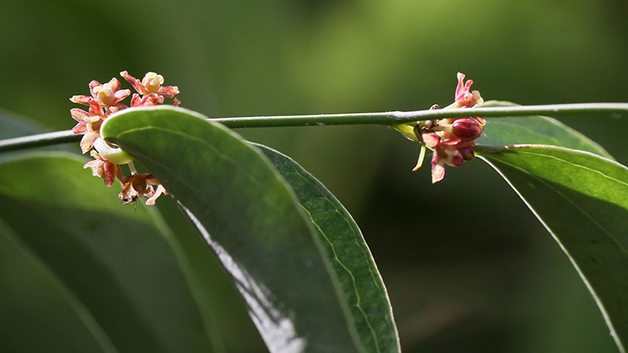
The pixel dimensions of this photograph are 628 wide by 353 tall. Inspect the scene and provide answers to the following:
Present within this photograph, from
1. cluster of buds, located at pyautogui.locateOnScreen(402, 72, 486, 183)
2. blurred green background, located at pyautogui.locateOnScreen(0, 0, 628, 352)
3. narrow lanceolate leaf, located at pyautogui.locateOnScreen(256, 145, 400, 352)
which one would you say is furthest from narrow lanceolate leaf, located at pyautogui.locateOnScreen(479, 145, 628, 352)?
blurred green background, located at pyautogui.locateOnScreen(0, 0, 628, 352)

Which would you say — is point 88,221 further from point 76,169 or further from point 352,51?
point 352,51

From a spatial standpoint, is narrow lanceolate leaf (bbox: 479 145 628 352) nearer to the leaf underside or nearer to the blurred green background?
the leaf underside

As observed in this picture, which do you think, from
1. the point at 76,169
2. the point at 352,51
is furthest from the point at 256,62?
the point at 76,169

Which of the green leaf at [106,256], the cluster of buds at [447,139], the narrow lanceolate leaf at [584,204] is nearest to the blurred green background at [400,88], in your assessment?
the green leaf at [106,256]

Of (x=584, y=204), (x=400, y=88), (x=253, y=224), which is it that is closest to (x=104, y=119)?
(x=253, y=224)

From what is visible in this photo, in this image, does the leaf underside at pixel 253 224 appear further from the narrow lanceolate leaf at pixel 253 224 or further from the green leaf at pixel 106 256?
the green leaf at pixel 106 256

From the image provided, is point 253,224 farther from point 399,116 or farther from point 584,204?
point 584,204
